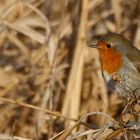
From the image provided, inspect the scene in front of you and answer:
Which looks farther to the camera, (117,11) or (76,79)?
(117,11)

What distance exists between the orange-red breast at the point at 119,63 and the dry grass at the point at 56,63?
1.18 ft

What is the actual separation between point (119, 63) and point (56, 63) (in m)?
0.94

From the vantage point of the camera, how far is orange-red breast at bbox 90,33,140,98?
2875 mm

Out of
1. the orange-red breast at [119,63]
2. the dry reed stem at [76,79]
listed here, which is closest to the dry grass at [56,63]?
the dry reed stem at [76,79]

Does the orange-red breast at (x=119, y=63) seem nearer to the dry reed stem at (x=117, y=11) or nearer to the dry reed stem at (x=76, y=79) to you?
the dry reed stem at (x=76, y=79)

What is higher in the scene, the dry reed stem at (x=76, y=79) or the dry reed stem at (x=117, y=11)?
the dry reed stem at (x=117, y=11)

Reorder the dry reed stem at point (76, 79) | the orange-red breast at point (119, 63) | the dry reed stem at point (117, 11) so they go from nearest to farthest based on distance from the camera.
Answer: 1. the orange-red breast at point (119, 63)
2. the dry reed stem at point (76, 79)
3. the dry reed stem at point (117, 11)

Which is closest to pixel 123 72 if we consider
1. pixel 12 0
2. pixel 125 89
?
pixel 125 89

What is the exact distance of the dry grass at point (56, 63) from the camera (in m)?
3.53

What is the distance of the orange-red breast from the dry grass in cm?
36

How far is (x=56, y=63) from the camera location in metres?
3.90

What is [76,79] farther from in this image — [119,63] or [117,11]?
[117,11]

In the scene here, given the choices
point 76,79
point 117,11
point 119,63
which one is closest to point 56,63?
point 76,79

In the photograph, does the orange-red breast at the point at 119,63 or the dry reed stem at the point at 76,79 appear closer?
the orange-red breast at the point at 119,63
